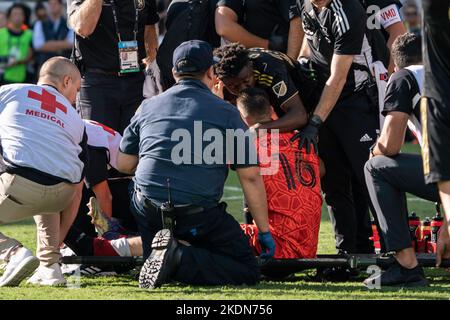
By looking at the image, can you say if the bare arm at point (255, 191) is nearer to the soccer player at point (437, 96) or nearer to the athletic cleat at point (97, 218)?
the athletic cleat at point (97, 218)

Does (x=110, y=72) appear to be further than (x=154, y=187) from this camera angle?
Yes

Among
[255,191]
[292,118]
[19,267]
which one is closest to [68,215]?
[19,267]

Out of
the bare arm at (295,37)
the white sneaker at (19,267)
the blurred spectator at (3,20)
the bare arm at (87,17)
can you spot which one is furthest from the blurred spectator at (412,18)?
the white sneaker at (19,267)

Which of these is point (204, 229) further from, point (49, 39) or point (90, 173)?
point (49, 39)

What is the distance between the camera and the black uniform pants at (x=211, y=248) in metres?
6.14

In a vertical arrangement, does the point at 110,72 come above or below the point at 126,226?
above

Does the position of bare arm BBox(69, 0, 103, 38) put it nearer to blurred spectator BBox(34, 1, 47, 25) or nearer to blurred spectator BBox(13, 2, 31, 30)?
blurred spectator BBox(13, 2, 31, 30)

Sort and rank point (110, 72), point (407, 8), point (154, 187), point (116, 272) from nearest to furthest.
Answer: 1. point (154, 187)
2. point (116, 272)
3. point (110, 72)
4. point (407, 8)

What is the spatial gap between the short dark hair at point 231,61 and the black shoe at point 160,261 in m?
1.20

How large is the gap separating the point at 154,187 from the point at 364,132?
5.17 feet

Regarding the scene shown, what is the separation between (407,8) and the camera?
15.6 meters
